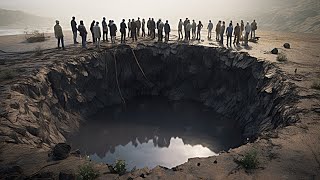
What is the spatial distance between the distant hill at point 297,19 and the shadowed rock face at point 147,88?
18.3m

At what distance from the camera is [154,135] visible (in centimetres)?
1584

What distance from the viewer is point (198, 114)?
61.9 feet

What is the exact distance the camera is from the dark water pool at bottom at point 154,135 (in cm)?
1366

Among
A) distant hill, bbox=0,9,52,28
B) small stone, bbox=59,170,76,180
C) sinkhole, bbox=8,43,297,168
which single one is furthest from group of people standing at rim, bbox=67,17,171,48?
distant hill, bbox=0,9,52,28

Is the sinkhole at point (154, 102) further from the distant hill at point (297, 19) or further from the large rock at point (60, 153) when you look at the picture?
the distant hill at point (297, 19)

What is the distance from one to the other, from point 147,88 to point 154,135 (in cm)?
665

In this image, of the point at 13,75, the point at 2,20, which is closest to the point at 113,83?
the point at 13,75

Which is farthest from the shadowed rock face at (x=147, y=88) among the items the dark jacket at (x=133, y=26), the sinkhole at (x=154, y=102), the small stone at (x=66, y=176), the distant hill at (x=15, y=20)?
the distant hill at (x=15, y=20)

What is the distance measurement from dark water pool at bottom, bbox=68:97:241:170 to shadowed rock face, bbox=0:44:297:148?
2.54ft

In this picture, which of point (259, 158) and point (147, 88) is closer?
point (259, 158)

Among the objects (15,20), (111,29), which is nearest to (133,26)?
(111,29)

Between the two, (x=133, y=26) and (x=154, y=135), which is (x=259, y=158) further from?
(x=133, y=26)

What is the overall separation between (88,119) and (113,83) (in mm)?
3684

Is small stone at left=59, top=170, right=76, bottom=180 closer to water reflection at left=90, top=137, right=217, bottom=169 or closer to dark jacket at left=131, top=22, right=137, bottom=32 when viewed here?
water reflection at left=90, top=137, right=217, bottom=169
